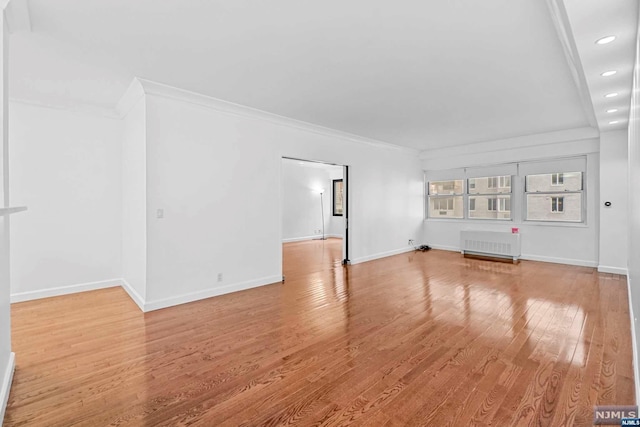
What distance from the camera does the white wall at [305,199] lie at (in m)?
10.2

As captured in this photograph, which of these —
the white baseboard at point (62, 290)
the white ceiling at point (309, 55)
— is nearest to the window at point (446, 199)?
the white ceiling at point (309, 55)

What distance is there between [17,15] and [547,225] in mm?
8517

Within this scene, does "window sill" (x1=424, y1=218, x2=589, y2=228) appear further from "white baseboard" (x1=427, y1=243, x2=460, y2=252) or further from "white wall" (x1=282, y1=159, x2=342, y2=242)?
"white wall" (x1=282, y1=159, x2=342, y2=242)

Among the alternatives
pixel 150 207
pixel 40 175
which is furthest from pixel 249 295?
pixel 40 175

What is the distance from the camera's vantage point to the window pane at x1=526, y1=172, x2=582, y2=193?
628 centimetres

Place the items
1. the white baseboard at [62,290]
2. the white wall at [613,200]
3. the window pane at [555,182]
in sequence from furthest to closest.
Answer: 1. the window pane at [555,182]
2. the white wall at [613,200]
3. the white baseboard at [62,290]

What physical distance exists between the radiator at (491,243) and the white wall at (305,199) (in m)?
5.10

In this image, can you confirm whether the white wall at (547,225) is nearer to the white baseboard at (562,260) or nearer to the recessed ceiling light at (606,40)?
the white baseboard at (562,260)

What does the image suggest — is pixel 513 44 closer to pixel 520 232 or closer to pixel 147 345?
pixel 147 345

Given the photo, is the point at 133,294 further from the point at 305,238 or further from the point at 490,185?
the point at 490,185

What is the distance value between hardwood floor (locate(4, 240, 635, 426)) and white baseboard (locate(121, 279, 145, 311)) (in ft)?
0.31

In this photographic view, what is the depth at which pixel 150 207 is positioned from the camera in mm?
3668

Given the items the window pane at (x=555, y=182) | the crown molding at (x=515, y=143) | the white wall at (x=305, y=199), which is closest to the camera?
the crown molding at (x=515, y=143)

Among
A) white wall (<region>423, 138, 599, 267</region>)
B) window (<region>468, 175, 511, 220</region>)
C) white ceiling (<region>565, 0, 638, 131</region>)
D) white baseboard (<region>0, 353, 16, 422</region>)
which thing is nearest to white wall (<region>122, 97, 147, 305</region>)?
white baseboard (<region>0, 353, 16, 422</region>)
